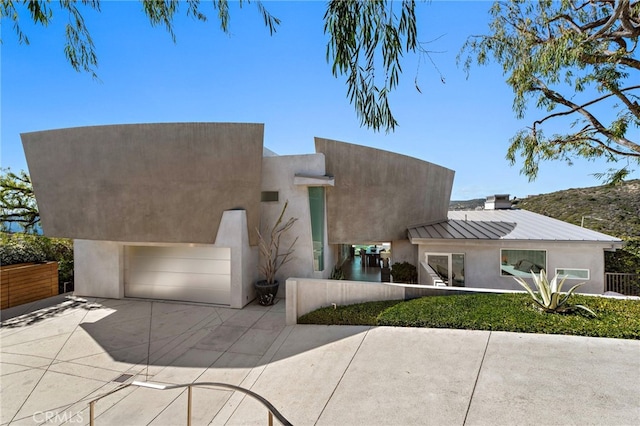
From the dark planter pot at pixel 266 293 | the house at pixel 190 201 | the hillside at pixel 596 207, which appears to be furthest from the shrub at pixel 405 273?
the hillside at pixel 596 207

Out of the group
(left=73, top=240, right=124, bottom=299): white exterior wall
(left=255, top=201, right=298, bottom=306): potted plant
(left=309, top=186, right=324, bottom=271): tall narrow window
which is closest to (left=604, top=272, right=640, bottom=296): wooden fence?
(left=309, top=186, right=324, bottom=271): tall narrow window

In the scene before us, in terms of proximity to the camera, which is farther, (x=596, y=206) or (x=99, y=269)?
(x=596, y=206)

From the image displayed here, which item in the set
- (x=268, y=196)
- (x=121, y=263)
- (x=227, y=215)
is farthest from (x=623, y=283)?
(x=121, y=263)

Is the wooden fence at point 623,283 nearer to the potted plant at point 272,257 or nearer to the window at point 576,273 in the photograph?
the window at point 576,273

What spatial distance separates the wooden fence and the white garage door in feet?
48.8

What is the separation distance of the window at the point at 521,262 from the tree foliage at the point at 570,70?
3.19 metres

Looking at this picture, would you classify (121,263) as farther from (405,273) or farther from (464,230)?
(464,230)

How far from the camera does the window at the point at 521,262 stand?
1036 centimetres

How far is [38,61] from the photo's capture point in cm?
488

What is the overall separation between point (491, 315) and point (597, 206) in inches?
1491

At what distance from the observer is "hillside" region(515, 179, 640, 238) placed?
26906 mm

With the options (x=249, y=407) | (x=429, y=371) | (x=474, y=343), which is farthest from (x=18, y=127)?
(x=474, y=343)

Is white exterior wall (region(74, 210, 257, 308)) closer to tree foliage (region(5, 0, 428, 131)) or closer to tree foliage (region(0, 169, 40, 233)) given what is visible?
tree foliage (region(0, 169, 40, 233))

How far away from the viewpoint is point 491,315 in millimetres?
6012
